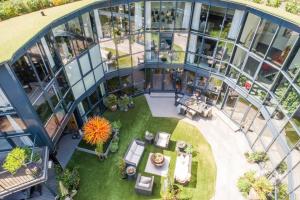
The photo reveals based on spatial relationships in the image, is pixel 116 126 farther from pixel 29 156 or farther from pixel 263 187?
pixel 263 187

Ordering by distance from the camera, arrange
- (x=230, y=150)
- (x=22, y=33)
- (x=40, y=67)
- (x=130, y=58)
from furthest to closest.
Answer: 1. (x=130, y=58)
2. (x=230, y=150)
3. (x=40, y=67)
4. (x=22, y=33)

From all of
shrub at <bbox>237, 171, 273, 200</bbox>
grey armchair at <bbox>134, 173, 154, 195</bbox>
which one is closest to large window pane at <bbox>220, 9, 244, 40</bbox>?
shrub at <bbox>237, 171, 273, 200</bbox>

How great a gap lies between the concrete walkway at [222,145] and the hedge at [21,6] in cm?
1306

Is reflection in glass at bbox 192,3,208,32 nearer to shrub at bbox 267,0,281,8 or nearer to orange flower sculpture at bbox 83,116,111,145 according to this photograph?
shrub at bbox 267,0,281,8

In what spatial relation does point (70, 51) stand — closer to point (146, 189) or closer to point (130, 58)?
point (130, 58)

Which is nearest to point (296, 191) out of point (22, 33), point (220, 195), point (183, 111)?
point (220, 195)

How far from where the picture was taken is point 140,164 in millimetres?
20641

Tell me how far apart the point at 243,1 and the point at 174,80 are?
10.8 meters

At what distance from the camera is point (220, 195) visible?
18.7 m

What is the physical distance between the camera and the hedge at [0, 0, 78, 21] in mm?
16906

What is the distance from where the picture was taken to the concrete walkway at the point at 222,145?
1927 cm

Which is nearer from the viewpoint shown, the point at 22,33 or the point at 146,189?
the point at 22,33

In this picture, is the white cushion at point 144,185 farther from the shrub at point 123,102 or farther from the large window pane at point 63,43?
the large window pane at point 63,43

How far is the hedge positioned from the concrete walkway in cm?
1306
